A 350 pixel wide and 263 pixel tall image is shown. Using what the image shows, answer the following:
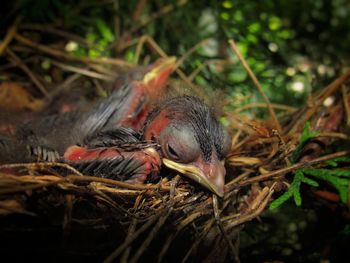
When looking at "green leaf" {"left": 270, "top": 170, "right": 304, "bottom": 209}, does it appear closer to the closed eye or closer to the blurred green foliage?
the closed eye

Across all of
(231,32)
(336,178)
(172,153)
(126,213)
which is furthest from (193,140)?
(231,32)

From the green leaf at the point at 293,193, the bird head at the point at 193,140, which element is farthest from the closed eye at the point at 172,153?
the green leaf at the point at 293,193

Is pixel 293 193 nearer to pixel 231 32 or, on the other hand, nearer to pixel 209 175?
pixel 209 175

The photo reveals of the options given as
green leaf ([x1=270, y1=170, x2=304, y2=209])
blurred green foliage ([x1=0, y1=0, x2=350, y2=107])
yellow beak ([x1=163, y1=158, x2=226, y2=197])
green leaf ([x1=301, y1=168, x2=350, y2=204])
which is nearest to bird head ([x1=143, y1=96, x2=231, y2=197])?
yellow beak ([x1=163, y1=158, x2=226, y2=197])

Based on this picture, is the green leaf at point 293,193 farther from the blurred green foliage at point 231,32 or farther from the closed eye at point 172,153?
the blurred green foliage at point 231,32

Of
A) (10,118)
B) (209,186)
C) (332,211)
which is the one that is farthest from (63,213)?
(332,211)

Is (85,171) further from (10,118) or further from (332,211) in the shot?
(332,211)
